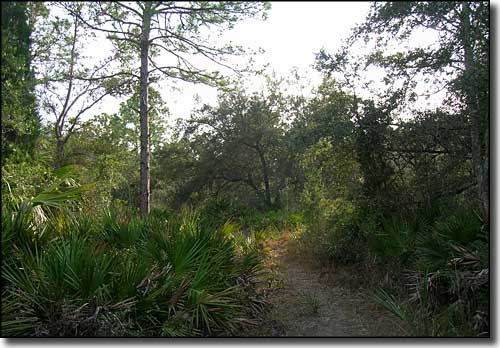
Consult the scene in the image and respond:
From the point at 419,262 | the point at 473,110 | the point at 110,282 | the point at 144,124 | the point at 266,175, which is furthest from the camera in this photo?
the point at 266,175

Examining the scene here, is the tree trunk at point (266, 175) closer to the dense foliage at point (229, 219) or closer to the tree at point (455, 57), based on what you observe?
the dense foliage at point (229, 219)

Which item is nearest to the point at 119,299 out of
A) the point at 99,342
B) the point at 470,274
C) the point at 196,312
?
the point at 99,342

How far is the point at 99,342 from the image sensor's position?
11.8ft

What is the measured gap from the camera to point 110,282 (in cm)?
375

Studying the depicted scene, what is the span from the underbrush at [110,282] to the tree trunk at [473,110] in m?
3.41

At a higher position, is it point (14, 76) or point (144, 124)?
point (14, 76)

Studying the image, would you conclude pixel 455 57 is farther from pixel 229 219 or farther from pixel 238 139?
pixel 238 139

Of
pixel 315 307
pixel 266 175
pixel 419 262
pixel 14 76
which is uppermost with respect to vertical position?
pixel 14 76

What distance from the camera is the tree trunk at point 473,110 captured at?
5.17 meters

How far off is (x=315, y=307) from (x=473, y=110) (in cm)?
338

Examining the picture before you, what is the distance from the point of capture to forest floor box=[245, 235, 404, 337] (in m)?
4.30

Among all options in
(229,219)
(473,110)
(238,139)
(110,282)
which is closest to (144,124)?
(229,219)

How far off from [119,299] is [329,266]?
492 cm

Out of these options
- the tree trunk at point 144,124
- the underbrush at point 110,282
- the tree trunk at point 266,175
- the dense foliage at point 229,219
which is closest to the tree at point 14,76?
the dense foliage at point 229,219
